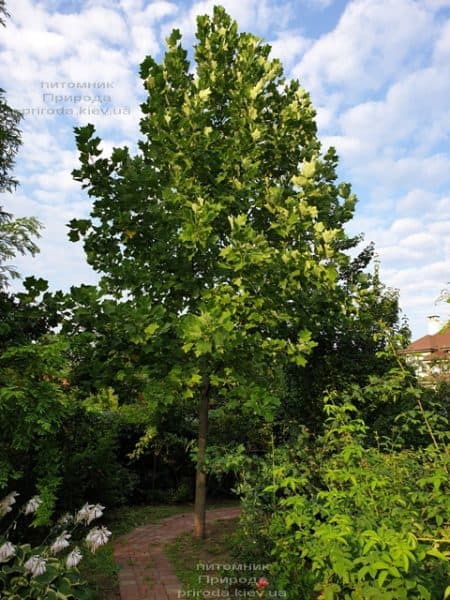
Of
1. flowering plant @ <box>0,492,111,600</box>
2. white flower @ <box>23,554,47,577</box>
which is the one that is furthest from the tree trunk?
white flower @ <box>23,554,47,577</box>

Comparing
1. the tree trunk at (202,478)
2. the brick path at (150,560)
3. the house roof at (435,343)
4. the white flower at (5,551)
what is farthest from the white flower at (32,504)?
the house roof at (435,343)

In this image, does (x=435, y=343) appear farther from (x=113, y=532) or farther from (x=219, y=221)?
(x=113, y=532)

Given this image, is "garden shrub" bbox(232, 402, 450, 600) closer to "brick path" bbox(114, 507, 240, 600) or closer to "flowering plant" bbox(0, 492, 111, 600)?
"brick path" bbox(114, 507, 240, 600)

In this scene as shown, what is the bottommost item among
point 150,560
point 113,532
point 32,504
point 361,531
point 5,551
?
point 150,560

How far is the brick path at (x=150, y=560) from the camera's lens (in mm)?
4547

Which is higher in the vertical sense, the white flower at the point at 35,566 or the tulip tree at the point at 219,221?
the tulip tree at the point at 219,221

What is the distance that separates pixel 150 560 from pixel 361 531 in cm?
374

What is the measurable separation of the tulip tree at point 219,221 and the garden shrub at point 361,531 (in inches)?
51.0

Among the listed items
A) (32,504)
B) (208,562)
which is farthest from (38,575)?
(208,562)

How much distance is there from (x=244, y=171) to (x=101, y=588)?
5.37m

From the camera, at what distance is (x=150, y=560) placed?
218 inches

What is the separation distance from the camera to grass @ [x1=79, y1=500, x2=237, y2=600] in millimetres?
4706

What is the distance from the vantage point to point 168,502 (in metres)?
9.63

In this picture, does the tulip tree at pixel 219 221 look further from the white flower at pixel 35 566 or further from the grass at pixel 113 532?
the white flower at pixel 35 566
